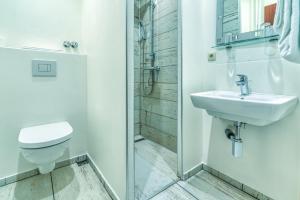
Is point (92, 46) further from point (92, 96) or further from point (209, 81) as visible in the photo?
point (209, 81)

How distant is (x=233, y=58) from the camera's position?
1.33 m

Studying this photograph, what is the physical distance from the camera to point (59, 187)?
139cm

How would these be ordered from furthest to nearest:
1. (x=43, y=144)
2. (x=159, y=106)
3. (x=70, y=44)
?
(x=159, y=106), (x=70, y=44), (x=43, y=144)

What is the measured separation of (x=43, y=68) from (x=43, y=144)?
30.4 inches

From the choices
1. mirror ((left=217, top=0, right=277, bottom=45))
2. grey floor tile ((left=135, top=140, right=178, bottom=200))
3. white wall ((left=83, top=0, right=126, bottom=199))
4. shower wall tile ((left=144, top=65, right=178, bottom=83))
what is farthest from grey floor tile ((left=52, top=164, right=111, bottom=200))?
mirror ((left=217, top=0, right=277, bottom=45))

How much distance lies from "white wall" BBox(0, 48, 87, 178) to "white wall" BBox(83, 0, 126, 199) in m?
0.16

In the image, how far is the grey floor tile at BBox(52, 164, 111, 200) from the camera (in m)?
1.28

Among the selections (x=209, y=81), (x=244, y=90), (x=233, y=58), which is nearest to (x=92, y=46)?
(x=209, y=81)

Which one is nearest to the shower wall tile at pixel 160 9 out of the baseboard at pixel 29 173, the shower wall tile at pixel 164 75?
the shower wall tile at pixel 164 75

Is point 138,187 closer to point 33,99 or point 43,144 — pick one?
point 43,144

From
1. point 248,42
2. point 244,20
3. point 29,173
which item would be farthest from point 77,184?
point 244,20

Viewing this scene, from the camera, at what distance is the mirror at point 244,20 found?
1141 millimetres

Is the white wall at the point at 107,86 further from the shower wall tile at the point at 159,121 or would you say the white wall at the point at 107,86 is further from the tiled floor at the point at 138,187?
the shower wall tile at the point at 159,121

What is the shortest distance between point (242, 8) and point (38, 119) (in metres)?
2.04
